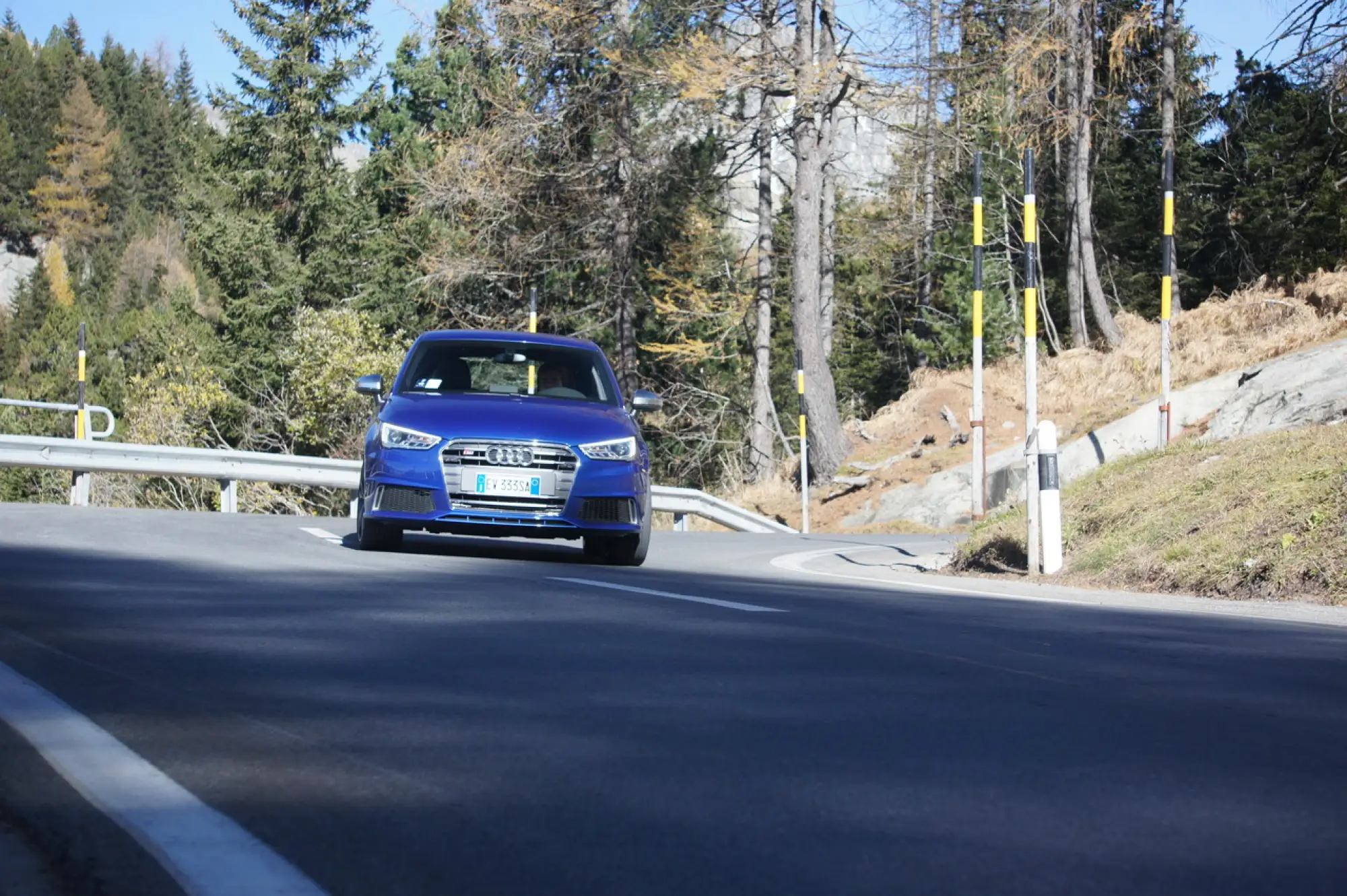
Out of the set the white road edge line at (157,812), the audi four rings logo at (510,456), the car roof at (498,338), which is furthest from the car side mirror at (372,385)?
the white road edge line at (157,812)

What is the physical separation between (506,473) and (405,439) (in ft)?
2.52

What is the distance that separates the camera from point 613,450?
458 inches

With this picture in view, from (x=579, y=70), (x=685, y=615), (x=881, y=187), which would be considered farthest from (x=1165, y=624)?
(x=881, y=187)

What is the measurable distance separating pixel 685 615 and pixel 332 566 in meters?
3.24

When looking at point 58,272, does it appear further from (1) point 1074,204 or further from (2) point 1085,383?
(2) point 1085,383

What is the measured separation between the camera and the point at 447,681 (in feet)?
17.3

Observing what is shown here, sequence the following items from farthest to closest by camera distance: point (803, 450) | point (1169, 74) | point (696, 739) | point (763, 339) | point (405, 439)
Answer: point (763, 339) → point (1169, 74) → point (803, 450) → point (405, 439) → point (696, 739)

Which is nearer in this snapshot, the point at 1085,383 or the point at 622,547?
the point at 622,547

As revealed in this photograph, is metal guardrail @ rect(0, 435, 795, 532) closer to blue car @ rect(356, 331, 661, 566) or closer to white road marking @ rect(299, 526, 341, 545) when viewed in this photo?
white road marking @ rect(299, 526, 341, 545)

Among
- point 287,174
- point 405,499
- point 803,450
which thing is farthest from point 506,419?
point 287,174

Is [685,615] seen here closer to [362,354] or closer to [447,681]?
[447,681]

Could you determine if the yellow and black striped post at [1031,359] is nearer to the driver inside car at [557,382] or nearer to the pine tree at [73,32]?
the driver inside car at [557,382]

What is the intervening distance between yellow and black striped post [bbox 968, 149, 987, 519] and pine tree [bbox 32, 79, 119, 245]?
101 metres

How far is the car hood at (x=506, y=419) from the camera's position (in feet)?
37.4
